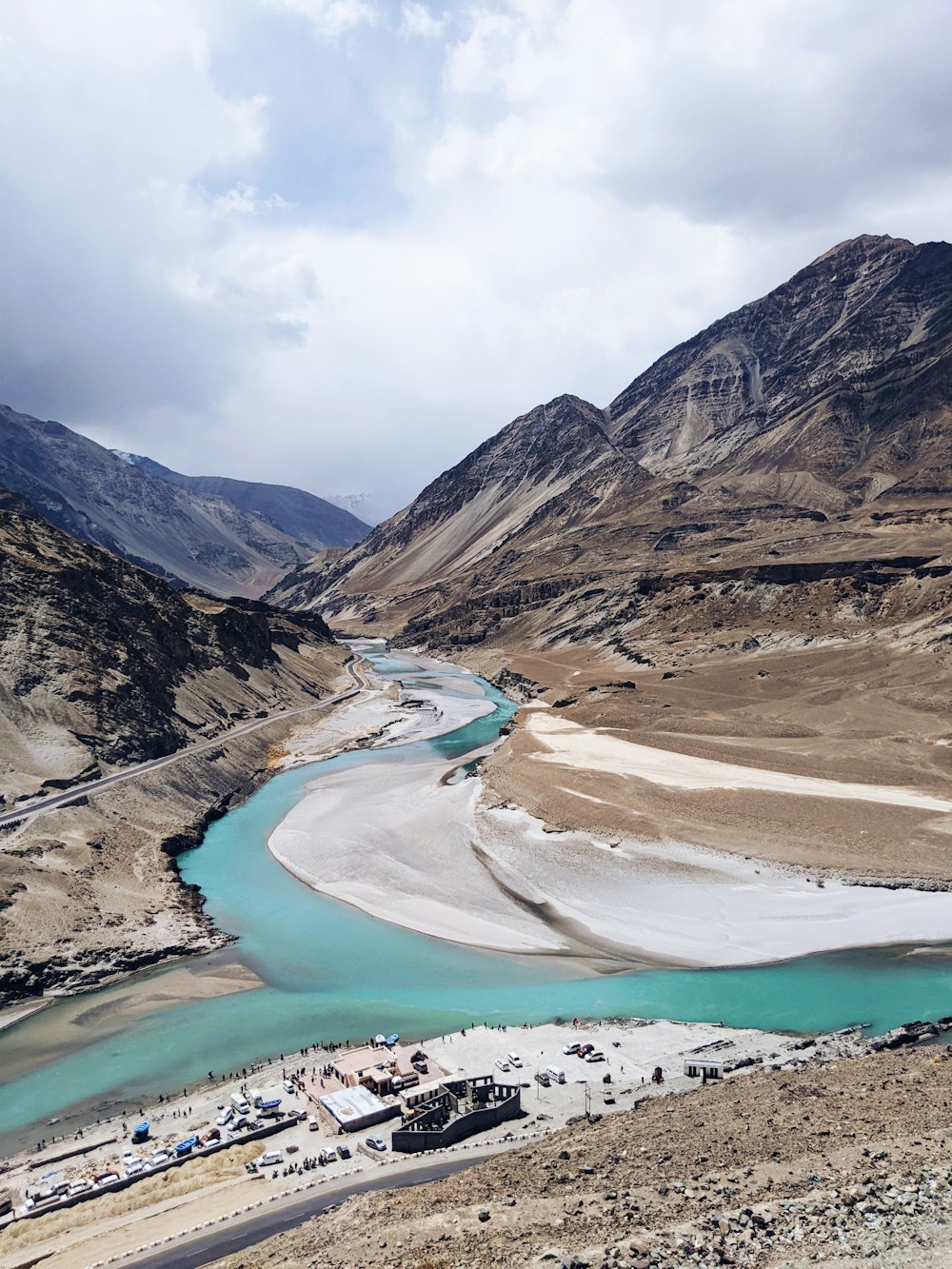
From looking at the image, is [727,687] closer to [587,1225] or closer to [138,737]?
[138,737]

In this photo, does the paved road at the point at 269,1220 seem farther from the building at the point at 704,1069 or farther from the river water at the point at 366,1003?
the river water at the point at 366,1003

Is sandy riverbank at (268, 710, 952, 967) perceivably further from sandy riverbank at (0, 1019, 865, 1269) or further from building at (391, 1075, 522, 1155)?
building at (391, 1075, 522, 1155)

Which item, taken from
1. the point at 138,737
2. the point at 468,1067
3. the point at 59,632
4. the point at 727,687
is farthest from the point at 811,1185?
the point at 727,687

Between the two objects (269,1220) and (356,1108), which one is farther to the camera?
(356,1108)

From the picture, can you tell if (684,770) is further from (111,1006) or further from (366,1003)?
(111,1006)

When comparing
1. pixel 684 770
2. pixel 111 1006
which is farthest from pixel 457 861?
pixel 684 770

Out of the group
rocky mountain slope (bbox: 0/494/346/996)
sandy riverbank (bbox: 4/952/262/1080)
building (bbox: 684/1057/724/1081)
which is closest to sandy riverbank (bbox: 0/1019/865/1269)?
building (bbox: 684/1057/724/1081)
